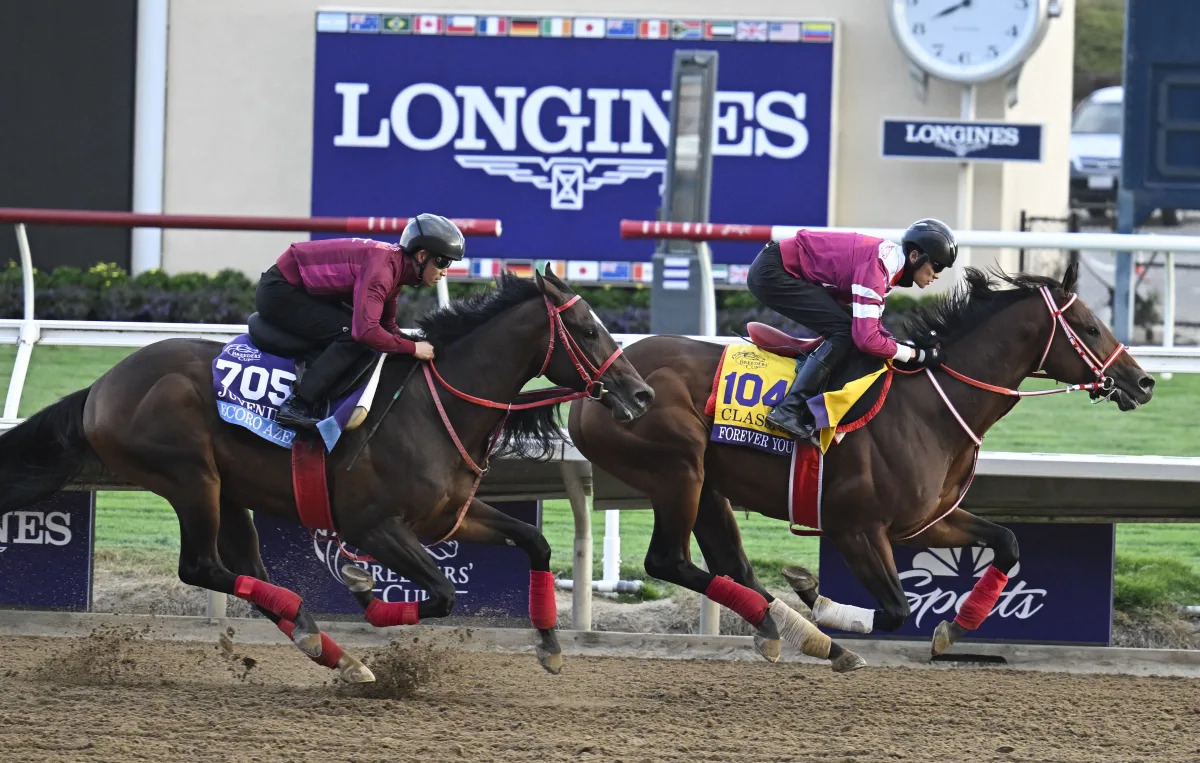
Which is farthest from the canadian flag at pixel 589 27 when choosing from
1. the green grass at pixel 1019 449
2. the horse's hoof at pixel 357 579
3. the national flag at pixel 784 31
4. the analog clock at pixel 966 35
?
the horse's hoof at pixel 357 579

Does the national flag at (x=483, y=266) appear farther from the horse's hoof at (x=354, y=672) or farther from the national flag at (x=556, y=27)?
the horse's hoof at (x=354, y=672)

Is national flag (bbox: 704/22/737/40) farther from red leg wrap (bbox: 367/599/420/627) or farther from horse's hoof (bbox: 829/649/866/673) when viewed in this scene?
red leg wrap (bbox: 367/599/420/627)

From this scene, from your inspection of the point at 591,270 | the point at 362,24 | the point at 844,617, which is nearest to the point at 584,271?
the point at 591,270

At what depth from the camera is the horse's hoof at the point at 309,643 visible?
5.34 meters

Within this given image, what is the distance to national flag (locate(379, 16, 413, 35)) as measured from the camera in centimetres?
1444

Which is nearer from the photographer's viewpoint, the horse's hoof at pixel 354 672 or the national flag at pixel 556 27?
the horse's hoof at pixel 354 672

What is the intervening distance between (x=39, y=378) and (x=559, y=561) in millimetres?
2419

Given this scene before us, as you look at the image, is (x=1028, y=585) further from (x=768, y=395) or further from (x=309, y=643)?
(x=309, y=643)

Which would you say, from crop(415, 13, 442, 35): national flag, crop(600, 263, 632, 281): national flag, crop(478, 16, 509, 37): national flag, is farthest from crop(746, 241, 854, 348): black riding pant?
crop(415, 13, 442, 35): national flag

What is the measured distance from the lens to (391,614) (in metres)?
5.35

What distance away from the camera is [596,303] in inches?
516

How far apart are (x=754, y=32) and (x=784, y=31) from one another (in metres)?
0.26

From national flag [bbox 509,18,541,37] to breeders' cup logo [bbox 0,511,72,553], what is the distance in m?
8.49

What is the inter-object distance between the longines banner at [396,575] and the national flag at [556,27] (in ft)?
27.1
